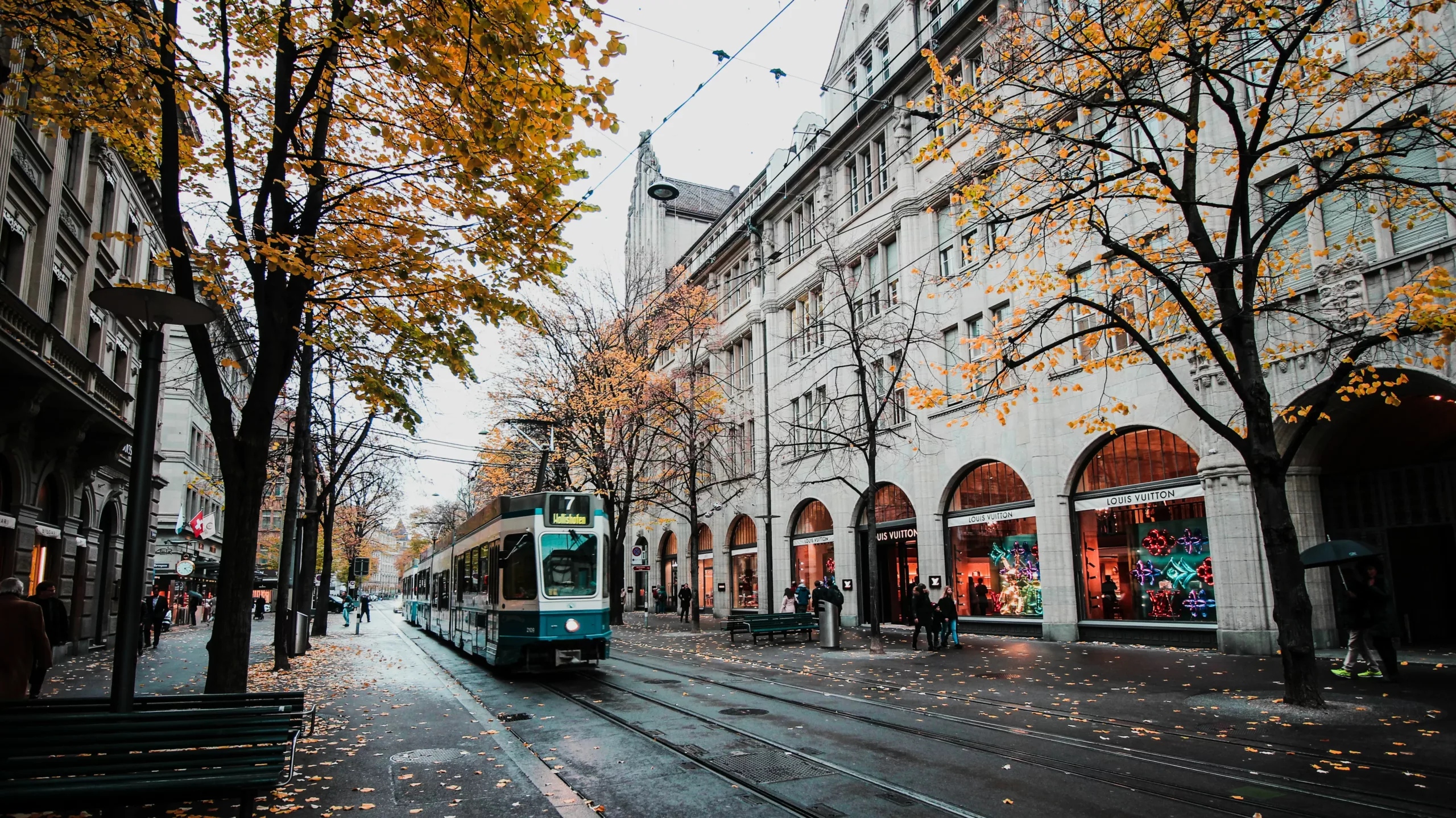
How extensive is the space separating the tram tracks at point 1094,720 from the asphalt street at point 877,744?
0.13 feet

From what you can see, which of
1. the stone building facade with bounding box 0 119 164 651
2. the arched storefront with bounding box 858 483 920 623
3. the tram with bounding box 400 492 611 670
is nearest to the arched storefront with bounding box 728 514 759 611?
the arched storefront with bounding box 858 483 920 623

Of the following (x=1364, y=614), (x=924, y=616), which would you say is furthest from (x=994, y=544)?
(x=1364, y=614)

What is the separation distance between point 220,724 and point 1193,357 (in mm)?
17876

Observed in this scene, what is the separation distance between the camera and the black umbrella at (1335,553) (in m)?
12.7

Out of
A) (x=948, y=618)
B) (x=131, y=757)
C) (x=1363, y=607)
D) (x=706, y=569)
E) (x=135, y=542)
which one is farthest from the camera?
(x=706, y=569)

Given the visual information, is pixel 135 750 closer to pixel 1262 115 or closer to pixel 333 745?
pixel 333 745

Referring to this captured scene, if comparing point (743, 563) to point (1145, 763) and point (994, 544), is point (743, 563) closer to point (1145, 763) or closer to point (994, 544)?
point (994, 544)

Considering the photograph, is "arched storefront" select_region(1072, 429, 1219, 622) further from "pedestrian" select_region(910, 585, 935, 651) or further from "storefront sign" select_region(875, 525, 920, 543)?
"storefront sign" select_region(875, 525, 920, 543)

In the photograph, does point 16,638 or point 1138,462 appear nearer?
point 16,638

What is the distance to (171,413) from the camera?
132ft

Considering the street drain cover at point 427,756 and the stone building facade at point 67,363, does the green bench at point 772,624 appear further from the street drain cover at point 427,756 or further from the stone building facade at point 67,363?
the stone building facade at point 67,363

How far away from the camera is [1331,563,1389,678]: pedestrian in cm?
1214

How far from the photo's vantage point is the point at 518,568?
1543 cm

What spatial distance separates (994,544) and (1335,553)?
35.9 feet
